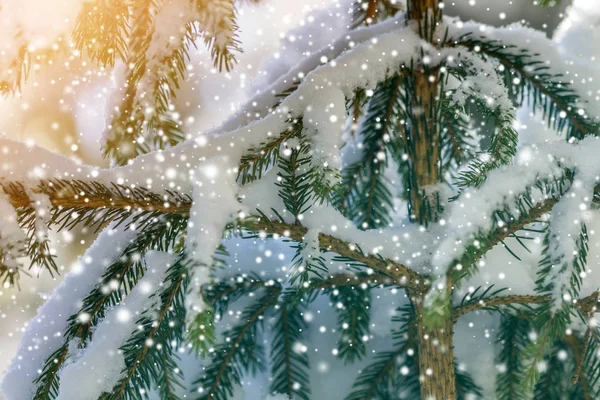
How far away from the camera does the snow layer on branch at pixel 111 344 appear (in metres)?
0.72

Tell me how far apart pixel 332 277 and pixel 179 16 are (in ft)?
1.88

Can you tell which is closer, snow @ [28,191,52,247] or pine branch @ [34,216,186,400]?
snow @ [28,191,52,247]

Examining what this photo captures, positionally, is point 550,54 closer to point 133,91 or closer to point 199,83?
point 133,91

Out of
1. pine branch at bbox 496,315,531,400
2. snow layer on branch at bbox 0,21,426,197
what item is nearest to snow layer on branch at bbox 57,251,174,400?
snow layer on branch at bbox 0,21,426,197

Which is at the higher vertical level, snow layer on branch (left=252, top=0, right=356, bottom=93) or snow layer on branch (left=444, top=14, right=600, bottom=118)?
snow layer on branch (left=252, top=0, right=356, bottom=93)

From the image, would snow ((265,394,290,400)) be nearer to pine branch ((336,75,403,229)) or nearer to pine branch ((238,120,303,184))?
pine branch ((336,75,403,229))

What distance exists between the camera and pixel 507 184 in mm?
736

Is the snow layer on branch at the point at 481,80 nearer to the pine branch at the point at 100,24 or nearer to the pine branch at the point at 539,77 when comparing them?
the pine branch at the point at 539,77

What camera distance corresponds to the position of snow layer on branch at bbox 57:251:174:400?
721 millimetres

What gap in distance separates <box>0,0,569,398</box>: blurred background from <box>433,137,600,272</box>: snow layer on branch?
0.38m

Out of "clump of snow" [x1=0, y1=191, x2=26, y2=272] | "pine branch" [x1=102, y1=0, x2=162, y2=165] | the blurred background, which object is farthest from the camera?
the blurred background

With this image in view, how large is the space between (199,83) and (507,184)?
5.40 feet

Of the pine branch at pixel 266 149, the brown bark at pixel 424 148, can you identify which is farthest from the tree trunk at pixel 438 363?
the pine branch at pixel 266 149

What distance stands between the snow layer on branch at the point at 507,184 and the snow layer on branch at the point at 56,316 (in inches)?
20.6
